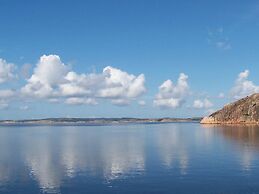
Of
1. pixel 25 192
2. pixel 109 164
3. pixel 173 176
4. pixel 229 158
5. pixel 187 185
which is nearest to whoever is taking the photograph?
pixel 25 192

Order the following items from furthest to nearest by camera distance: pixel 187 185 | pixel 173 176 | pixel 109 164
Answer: pixel 109 164 < pixel 173 176 < pixel 187 185

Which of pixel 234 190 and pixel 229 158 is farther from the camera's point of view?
pixel 229 158

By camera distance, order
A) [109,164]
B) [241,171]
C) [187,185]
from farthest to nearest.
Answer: [109,164] → [241,171] → [187,185]

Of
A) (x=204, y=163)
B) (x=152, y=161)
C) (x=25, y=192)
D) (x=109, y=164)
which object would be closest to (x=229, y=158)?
(x=204, y=163)

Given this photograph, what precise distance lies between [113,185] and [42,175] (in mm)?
14152

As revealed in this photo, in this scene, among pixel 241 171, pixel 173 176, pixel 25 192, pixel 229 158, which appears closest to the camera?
pixel 25 192

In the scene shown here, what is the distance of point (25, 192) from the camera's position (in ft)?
169

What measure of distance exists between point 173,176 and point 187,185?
721 cm

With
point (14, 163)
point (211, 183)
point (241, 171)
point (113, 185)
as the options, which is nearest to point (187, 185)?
point (211, 183)

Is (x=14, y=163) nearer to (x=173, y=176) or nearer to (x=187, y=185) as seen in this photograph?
A: (x=173, y=176)

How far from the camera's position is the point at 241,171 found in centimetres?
6706

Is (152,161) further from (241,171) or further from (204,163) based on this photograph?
(241,171)

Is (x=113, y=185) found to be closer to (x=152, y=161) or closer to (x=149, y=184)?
(x=149, y=184)

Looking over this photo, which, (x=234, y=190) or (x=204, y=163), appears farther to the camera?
(x=204, y=163)
